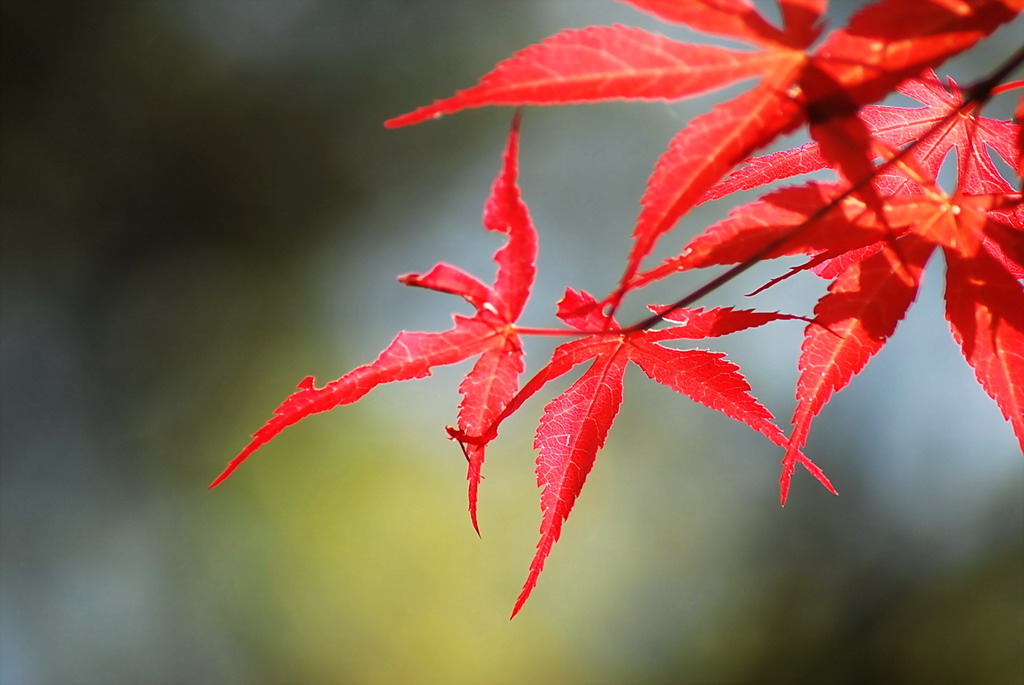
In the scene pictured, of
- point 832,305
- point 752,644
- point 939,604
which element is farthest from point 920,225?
point 939,604

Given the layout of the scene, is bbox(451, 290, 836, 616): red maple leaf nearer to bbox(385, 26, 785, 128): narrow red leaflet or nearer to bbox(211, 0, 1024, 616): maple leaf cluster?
bbox(211, 0, 1024, 616): maple leaf cluster

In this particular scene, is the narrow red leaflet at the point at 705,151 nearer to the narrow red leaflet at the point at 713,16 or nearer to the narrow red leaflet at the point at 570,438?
the narrow red leaflet at the point at 713,16

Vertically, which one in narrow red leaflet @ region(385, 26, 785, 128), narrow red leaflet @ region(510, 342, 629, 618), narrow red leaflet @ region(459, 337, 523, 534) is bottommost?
narrow red leaflet @ region(510, 342, 629, 618)

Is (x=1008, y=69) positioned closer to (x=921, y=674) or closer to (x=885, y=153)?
(x=885, y=153)

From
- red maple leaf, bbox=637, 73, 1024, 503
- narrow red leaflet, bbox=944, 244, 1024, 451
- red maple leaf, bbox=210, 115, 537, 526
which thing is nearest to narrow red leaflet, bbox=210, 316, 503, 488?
red maple leaf, bbox=210, 115, 537, 526

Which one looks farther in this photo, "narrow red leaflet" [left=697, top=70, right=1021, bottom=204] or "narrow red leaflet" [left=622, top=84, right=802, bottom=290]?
"narrow red leaflet" [left=697, top=70, right=1021, bottom=204]

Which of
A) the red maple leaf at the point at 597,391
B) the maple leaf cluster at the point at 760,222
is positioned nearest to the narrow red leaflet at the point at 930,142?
the maple leaf cluster at the point at 760,222

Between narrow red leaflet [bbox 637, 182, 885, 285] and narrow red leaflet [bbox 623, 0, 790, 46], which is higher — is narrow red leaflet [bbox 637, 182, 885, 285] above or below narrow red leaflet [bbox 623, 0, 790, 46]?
below
